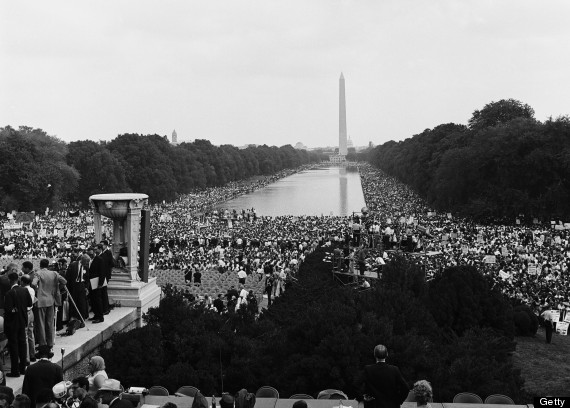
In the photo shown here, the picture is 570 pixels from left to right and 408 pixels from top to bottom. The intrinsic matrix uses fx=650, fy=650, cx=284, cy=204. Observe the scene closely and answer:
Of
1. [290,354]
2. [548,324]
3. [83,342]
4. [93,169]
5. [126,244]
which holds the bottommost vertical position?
[548,324]

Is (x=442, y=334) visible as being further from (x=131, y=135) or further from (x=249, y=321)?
(x=131, y=135)

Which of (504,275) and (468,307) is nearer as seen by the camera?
(468,307)

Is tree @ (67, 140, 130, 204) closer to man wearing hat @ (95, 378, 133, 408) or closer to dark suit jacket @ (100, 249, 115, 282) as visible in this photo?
dark suit jacket @ (100, 249, 115, 282)

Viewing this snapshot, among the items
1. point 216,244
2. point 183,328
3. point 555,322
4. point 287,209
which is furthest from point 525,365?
point 287,209

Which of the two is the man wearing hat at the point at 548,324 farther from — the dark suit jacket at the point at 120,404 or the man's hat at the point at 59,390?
the man's hat at the point at 59,390

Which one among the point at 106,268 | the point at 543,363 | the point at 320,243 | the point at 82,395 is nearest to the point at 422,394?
the point at 82,395

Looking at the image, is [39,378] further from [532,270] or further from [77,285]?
[532,270]

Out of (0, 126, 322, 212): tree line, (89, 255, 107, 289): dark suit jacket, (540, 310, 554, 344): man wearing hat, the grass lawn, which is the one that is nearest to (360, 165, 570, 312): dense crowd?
(540, 310, 554, 344): man wearing hat

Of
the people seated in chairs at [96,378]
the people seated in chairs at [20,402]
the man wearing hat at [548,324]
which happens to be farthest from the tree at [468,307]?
the people seated in chairs at [20,402]
